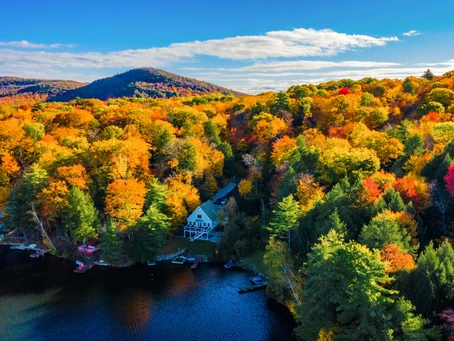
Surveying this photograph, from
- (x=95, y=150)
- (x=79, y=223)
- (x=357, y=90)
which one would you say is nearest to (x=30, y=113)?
(x=95, y=150)

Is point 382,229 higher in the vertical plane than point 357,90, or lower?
lower

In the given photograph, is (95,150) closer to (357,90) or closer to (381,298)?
(381,298)

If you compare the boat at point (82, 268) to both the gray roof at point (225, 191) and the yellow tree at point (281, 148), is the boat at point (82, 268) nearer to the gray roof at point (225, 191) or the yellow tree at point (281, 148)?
the gray roof at point (225, 191)

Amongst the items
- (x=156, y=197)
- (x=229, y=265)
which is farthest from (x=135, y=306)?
(x=156, y=197)

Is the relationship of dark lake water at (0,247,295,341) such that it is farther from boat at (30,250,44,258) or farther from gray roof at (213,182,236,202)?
gray roof at (213,182,236,202)

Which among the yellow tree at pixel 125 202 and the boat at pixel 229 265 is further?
the yellow tree at pixel 125 202

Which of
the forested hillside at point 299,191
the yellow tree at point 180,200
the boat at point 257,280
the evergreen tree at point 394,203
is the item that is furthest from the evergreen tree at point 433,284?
the yellow tree at point 180,200

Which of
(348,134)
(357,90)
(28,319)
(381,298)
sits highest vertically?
(357,90)

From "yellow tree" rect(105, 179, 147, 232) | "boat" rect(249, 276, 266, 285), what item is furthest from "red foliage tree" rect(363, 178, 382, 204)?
"yellow tree" rect(105, 179, 147, 232)
